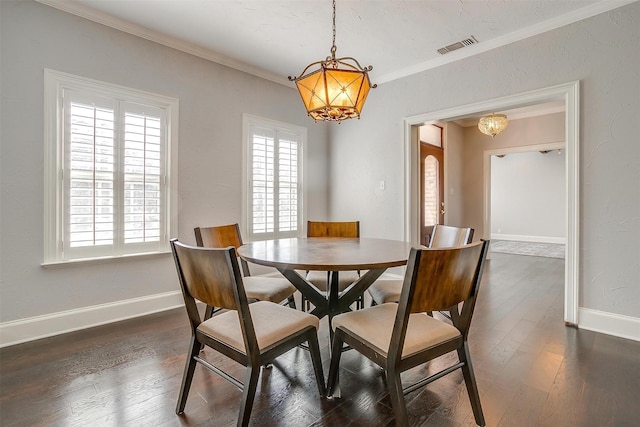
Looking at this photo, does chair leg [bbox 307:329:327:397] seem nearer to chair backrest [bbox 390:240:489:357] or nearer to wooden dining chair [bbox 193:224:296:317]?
chair backrest [bbox 390:240:489:357]

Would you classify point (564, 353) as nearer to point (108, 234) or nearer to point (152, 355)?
point (152, 355)

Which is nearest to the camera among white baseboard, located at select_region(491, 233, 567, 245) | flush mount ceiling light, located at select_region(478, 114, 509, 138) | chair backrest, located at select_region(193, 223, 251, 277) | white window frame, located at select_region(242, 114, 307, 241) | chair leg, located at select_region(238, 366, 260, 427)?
chair leg, located at select_region(238, 366, 260, 427)

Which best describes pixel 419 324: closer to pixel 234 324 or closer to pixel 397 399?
pixel 397 399

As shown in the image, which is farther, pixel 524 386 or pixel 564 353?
pixel 564 353

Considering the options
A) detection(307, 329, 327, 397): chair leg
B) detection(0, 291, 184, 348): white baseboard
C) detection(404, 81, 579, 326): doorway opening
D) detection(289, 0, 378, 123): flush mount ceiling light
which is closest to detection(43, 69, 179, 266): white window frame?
detection(0, 291, 184, 348): white baseboard

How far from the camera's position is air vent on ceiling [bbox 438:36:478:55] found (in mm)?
3107

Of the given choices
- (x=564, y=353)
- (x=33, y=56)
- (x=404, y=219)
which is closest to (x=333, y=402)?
(x=564, y=353)

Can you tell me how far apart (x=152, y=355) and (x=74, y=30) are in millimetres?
2745

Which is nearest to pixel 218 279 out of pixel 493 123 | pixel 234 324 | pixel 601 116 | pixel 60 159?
pixel 234 324

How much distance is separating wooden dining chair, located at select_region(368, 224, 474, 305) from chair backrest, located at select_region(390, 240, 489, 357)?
747 millimetres

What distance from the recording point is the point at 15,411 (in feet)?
5.06

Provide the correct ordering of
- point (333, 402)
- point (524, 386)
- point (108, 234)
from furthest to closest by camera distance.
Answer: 1. point (108, 234)
2. point (524, 386)
3. point (333, 402)

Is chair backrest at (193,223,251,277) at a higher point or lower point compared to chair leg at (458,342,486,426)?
higher

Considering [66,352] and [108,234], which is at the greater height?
[108,234]
